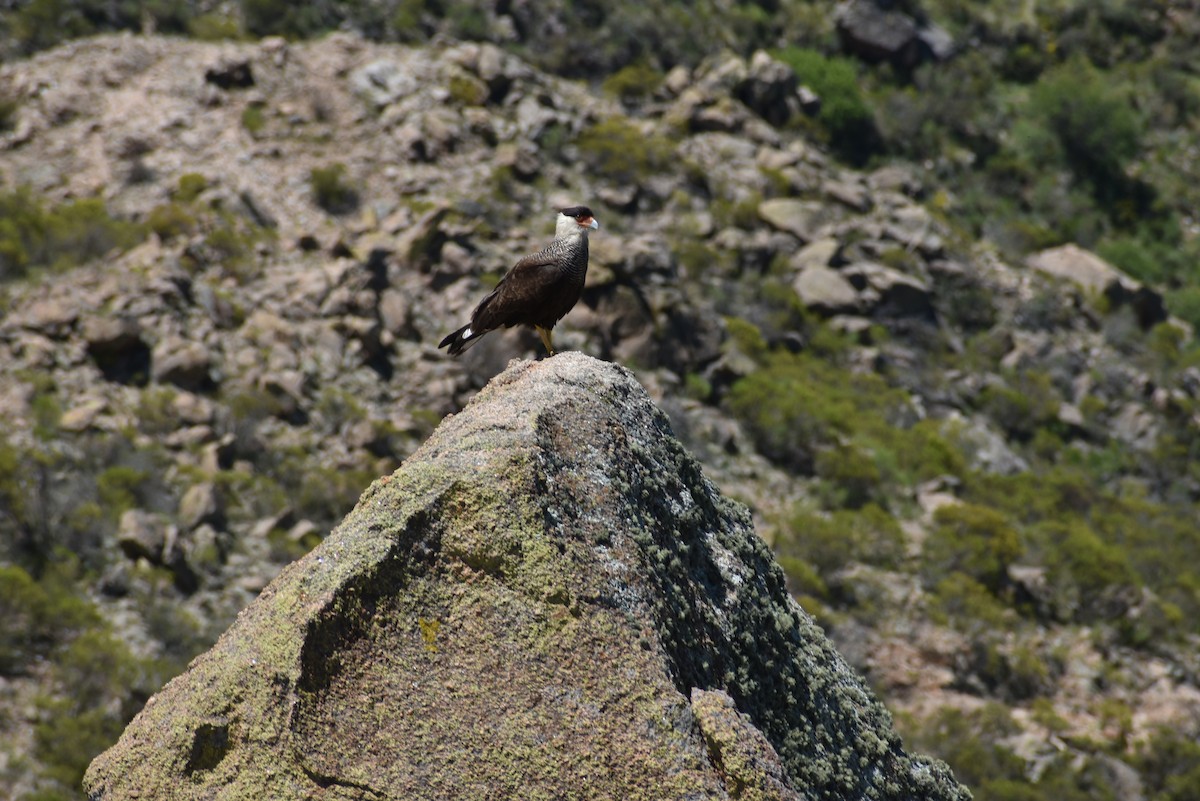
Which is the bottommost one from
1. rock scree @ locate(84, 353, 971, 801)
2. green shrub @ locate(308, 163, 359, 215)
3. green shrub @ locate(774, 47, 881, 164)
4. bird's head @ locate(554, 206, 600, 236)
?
green shrub @ locate(774, 47, 881, 164)

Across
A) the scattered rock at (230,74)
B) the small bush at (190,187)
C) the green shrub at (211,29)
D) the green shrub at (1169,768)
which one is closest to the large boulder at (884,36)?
the green shrub at (211,29)

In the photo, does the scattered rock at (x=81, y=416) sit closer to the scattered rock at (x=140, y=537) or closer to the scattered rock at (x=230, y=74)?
the scattered rock at (x=140, y=537)

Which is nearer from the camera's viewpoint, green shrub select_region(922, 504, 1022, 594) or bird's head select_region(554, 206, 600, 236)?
bird's head select_region(554, 206, 600, 236)

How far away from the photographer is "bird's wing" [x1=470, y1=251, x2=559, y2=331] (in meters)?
7.69

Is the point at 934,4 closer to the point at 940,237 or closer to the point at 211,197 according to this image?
the point at 940,237

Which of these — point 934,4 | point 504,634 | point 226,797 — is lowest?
point 934,4

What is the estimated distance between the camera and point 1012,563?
873 inches

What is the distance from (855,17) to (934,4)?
5.55 meters

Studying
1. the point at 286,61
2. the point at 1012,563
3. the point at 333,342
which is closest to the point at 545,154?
the point at 286,61

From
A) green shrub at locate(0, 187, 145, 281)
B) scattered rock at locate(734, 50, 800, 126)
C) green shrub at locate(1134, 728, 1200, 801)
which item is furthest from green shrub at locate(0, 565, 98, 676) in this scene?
scattered rock at locate(734, 50, 800, 126)

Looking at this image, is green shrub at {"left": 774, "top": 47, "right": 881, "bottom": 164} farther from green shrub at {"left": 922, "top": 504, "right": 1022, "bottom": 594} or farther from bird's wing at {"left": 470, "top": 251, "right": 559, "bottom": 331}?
bird's wing at {"left": 470, "top": 251, "right": 559, "bottom": 331}

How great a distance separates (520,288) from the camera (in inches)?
306

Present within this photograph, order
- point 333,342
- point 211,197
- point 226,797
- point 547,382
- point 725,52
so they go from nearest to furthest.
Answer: point 226,797 < point 547,382 < point 333,342 < point 211,197 < point 725,52

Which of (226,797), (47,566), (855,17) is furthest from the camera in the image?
(855,17)
